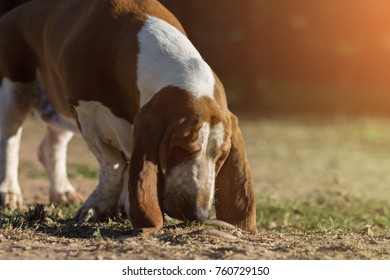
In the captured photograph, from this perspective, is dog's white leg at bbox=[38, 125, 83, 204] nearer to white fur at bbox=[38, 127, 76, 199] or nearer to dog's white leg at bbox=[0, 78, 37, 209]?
white fur at bbox=[38, 127, 76, 199]

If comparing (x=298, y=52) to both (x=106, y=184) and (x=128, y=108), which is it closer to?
(x=106, y=184)

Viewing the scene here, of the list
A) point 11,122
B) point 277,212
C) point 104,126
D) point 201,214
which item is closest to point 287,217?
point 277,212

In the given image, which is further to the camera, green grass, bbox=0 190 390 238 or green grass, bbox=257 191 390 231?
green grass, bbox=257 191 390 231

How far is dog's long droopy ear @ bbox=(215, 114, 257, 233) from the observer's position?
5000 mm

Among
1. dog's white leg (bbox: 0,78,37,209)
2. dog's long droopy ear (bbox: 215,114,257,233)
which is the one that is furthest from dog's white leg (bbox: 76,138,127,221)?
dog's white leg (bbox: 0,78,37,209)

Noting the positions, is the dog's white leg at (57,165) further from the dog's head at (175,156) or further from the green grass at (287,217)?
the dog's head at (175,156)

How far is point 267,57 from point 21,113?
13120mm

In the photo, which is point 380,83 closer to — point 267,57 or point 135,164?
point 267,57

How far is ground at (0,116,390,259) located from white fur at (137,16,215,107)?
832 mm

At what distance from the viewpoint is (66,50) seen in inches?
227

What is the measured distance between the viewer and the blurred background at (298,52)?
18406mm

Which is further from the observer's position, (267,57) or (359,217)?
(267,57)

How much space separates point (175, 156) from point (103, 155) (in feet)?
3.92
